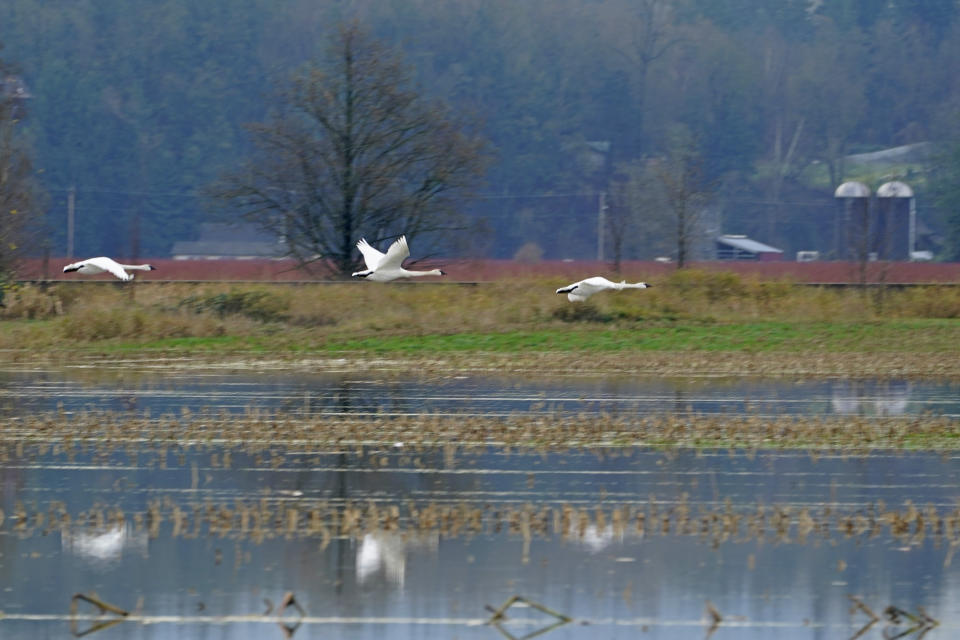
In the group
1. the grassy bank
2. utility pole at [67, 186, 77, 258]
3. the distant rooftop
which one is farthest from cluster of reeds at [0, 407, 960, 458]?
utility pole at [67, 186, 77, 258]

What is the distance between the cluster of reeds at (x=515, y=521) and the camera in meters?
10.8

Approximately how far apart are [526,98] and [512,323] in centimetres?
6082

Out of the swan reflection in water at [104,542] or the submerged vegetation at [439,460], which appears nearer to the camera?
the swan reflection in water at [104,542]

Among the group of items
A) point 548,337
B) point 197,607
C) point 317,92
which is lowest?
point 197,607

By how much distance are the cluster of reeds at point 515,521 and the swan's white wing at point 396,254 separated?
28.2 ft

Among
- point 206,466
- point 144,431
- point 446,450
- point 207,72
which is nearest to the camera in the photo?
point 206,466

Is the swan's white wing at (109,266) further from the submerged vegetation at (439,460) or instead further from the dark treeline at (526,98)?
the dark treeline at (526,98)

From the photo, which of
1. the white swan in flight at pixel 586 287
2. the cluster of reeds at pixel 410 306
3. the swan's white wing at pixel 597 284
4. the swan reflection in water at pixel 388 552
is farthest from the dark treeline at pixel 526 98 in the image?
the swan reflection in water at pixel 388 552

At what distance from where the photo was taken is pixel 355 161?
139 ft

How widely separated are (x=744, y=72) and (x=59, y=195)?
1833 inches

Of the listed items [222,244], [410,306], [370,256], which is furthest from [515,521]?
[222,244]

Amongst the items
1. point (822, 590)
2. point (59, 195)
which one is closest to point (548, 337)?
point (822, 590)

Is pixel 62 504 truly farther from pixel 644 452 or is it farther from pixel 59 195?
pixel 59 195

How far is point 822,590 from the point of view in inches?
371
